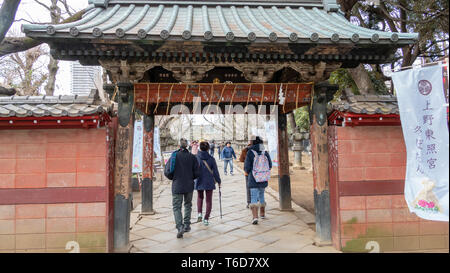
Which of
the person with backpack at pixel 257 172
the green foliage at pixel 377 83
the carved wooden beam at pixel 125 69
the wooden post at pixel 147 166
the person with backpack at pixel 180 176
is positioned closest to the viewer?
the carved wooden beam at pixel 125 69

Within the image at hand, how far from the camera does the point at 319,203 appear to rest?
5086mm

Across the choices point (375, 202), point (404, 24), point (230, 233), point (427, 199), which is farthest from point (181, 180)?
point (404, 24)

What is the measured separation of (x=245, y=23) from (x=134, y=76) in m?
2.33

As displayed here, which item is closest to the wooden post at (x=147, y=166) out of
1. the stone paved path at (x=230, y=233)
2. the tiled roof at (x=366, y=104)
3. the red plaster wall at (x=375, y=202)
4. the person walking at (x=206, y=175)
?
the stone paved path at (x=230, y=233)

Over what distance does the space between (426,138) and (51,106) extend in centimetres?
562

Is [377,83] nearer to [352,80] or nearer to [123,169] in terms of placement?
[352,80]

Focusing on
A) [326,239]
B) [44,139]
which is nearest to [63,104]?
[44,139]

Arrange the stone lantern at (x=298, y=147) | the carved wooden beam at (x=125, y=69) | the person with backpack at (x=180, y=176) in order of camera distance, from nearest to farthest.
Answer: the carved wooden beam at (x=125, y=69)
the person with backpack at (x=180, y=176)
the stone lantern at (x=298, y=147)

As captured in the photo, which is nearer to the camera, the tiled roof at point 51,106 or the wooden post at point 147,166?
the tiled roof at point 51,106

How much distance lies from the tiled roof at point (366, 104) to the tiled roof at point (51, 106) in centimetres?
399

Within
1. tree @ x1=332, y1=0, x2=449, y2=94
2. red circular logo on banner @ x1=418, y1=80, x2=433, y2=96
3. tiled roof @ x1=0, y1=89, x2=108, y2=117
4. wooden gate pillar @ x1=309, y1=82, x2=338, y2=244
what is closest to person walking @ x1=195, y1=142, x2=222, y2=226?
wooden gate pillar @ x1=309, y1=82, x2=338, y2=244

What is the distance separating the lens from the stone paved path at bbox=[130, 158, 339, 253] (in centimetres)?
505

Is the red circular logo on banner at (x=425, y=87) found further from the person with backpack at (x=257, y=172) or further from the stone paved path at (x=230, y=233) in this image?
the person with backpack at (x=257, y=172)

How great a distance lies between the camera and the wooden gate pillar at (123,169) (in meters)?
4.83
